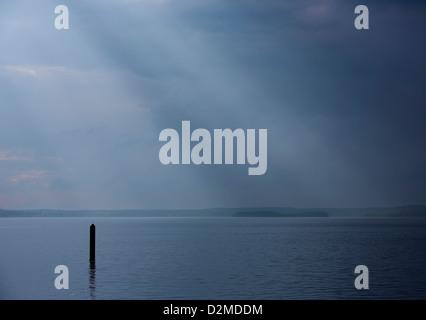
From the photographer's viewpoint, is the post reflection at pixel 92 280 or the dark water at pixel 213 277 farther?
the dark water at pixel 213 277

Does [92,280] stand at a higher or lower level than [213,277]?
lower

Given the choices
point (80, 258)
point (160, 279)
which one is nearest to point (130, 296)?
point (160, 279)

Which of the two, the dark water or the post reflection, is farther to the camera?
the dark water

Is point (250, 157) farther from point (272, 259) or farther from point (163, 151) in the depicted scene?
point (272, 259)

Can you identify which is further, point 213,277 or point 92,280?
point 213,277

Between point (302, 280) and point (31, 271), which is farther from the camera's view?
point (31, 271)
